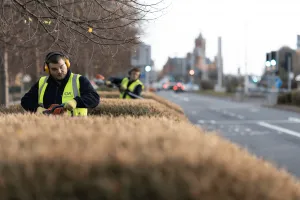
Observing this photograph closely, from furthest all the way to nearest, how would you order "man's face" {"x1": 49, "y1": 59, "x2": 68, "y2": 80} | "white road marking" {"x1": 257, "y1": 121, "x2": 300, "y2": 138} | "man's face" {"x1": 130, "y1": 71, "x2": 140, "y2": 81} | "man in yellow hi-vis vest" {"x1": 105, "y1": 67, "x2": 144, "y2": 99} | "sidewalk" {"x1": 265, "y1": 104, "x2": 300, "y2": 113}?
"sidewalk" {"x1": 265, "y1": 104, "x2": 300, "y2": 113} → "white road marking" {"x1": 257, "y1": 121, "x2": 300, "y2": 138} → "man's face" {"x1": 130, "y1": 71, "x2": 140, "y2": 81} → "man in yellow hi-vis vest" {"x1": 105, "y1": 67, "x2": 144, "y2": 99} → "man's face" {"x1": 49, "y1": 59, "x2": 68, "y2": 80}

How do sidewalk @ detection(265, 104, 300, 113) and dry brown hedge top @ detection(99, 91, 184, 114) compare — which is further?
sidewalk @ detection(265, 104, 300, 113)

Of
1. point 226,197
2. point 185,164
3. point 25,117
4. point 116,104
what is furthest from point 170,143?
point 116,104

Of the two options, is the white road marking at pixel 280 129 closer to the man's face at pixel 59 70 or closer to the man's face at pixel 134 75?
the man's face at pixel 134 75

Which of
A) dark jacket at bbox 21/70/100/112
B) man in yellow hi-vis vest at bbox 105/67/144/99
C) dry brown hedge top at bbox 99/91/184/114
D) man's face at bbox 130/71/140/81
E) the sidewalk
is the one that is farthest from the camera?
the sidewalk

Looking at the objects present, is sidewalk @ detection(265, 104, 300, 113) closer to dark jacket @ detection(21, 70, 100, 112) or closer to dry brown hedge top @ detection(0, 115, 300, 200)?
dark jacket @ detection(21, 70, 100, 112)

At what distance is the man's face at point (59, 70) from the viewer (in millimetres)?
6430

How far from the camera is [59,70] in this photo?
6.47 meters

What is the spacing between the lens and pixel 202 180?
247cm

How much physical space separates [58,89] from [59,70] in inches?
12.7

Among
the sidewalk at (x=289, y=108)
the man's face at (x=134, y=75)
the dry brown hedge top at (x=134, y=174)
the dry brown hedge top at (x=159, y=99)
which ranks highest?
the man's face at (x=134, y=75)

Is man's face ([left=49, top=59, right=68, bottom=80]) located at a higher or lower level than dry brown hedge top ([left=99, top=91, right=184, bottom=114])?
higher

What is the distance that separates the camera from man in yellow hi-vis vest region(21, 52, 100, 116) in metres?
6.45

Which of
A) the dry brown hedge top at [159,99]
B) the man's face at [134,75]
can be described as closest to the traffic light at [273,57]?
the dry brown hedge top at [159,99]

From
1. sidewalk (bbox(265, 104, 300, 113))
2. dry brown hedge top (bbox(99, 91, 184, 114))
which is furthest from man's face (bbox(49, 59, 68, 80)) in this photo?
sidewalk (bbox(265, 104, 300, 113))
